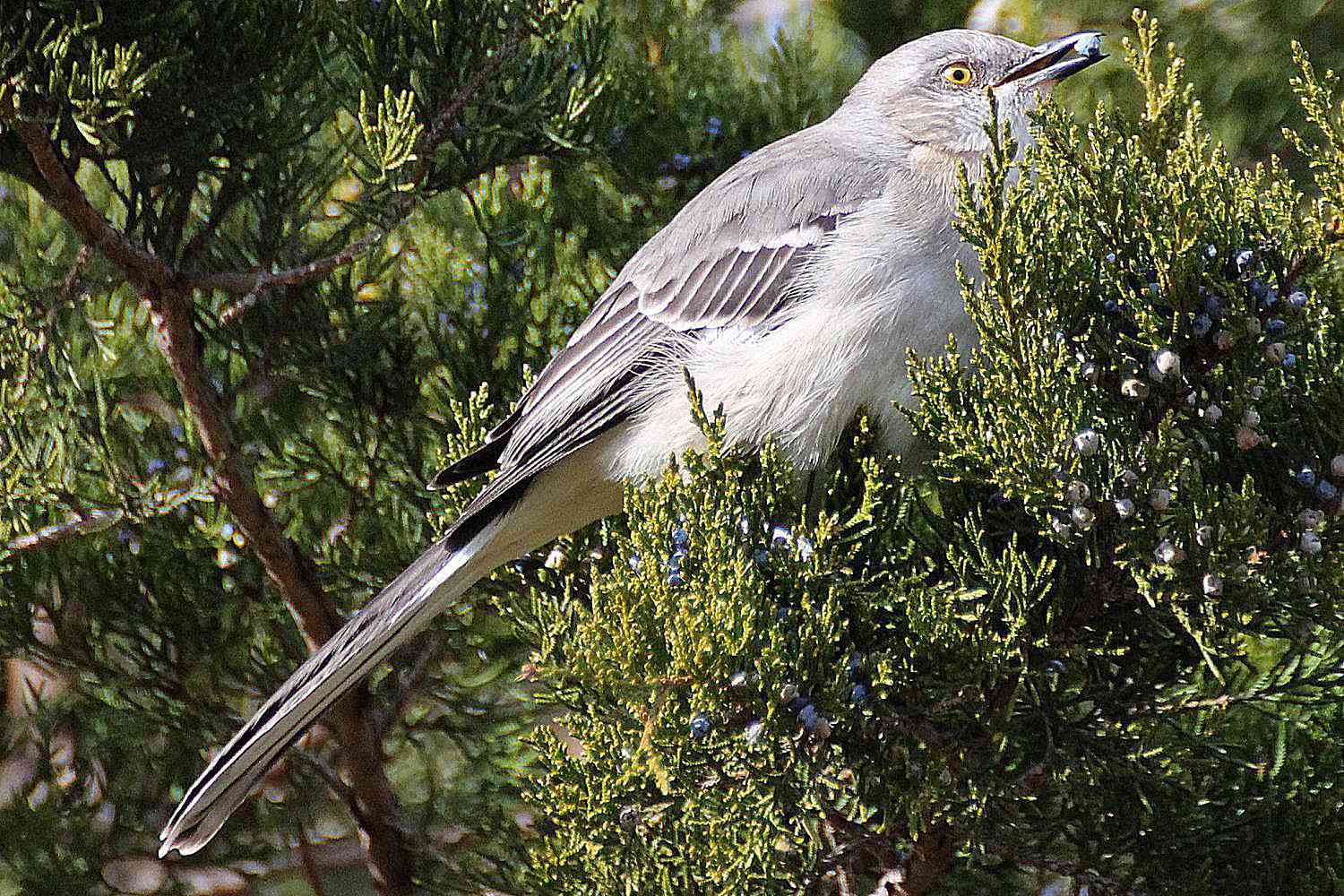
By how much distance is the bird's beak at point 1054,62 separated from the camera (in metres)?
2.75

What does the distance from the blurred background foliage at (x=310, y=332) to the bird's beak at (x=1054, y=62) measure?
1.41ft

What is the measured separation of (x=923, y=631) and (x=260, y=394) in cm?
204

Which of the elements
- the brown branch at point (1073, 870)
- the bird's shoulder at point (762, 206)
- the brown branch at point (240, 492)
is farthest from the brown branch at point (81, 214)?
the brown branch at point (1073, 870)

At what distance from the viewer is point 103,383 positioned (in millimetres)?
2928

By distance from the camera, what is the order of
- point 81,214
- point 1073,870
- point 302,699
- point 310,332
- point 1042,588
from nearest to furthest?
point 1042,588
point 1073,870
point 302,699
point 81,214
point 310,332

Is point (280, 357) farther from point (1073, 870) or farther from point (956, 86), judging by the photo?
point (1073, 870)

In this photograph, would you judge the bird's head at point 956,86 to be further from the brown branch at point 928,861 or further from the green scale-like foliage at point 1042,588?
the brown branch at point 928,861

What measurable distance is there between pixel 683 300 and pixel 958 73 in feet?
2.92

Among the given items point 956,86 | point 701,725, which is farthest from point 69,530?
point 956,86

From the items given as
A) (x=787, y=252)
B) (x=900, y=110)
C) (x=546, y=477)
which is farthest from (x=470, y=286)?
(x=900, y=110)

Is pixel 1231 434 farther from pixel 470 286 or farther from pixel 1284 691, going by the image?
pixel 470 286

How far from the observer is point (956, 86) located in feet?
10.2

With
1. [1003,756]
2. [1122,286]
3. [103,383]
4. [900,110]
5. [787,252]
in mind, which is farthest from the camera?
[900,110]

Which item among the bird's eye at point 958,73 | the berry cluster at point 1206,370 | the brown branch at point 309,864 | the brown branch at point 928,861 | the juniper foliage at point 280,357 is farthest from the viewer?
the bird's eye at point 958,73
